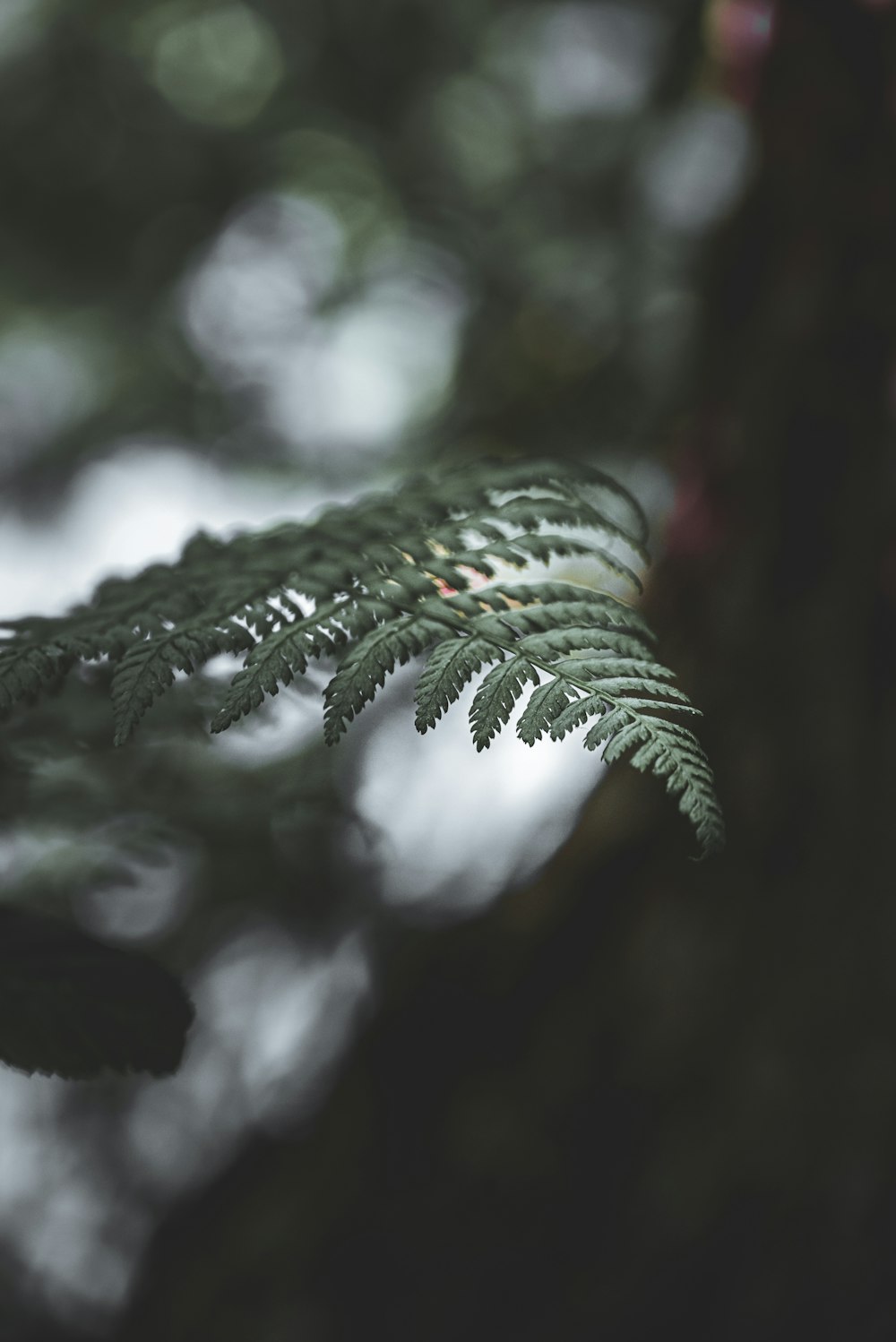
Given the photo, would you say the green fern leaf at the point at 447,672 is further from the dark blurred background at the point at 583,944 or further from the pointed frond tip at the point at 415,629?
the dark blurred background at the point at 583,944

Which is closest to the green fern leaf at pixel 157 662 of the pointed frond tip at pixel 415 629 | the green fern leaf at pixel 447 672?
the pointed frond tip at pixel 415 629

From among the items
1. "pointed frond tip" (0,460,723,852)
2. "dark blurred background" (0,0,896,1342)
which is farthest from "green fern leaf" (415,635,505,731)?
"dark blurred background" (0,0,896,1342)

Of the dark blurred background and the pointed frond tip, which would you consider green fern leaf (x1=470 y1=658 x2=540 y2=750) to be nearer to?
the pointed frond tip

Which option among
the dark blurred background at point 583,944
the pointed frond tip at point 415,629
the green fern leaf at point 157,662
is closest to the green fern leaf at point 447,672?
the pointed frond tip at point 415,629

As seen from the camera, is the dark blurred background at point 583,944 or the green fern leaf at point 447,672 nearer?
Answer: the green fern leaf at point 447,672

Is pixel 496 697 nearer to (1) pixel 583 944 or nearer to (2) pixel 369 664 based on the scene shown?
(2) pixel 369 664

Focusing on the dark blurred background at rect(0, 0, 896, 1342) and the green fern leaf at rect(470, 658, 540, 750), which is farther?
the dark blurred background at rect(0, 0, 896, 1342)

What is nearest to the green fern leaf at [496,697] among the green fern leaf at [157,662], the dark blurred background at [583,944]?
the green fern leaf at [157,662]

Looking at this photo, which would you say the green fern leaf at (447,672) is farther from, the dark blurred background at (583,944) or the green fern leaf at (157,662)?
the dark blurred background at (583,944)

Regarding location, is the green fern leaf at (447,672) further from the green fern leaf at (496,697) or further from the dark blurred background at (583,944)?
the dark blurred background at (583,944)
